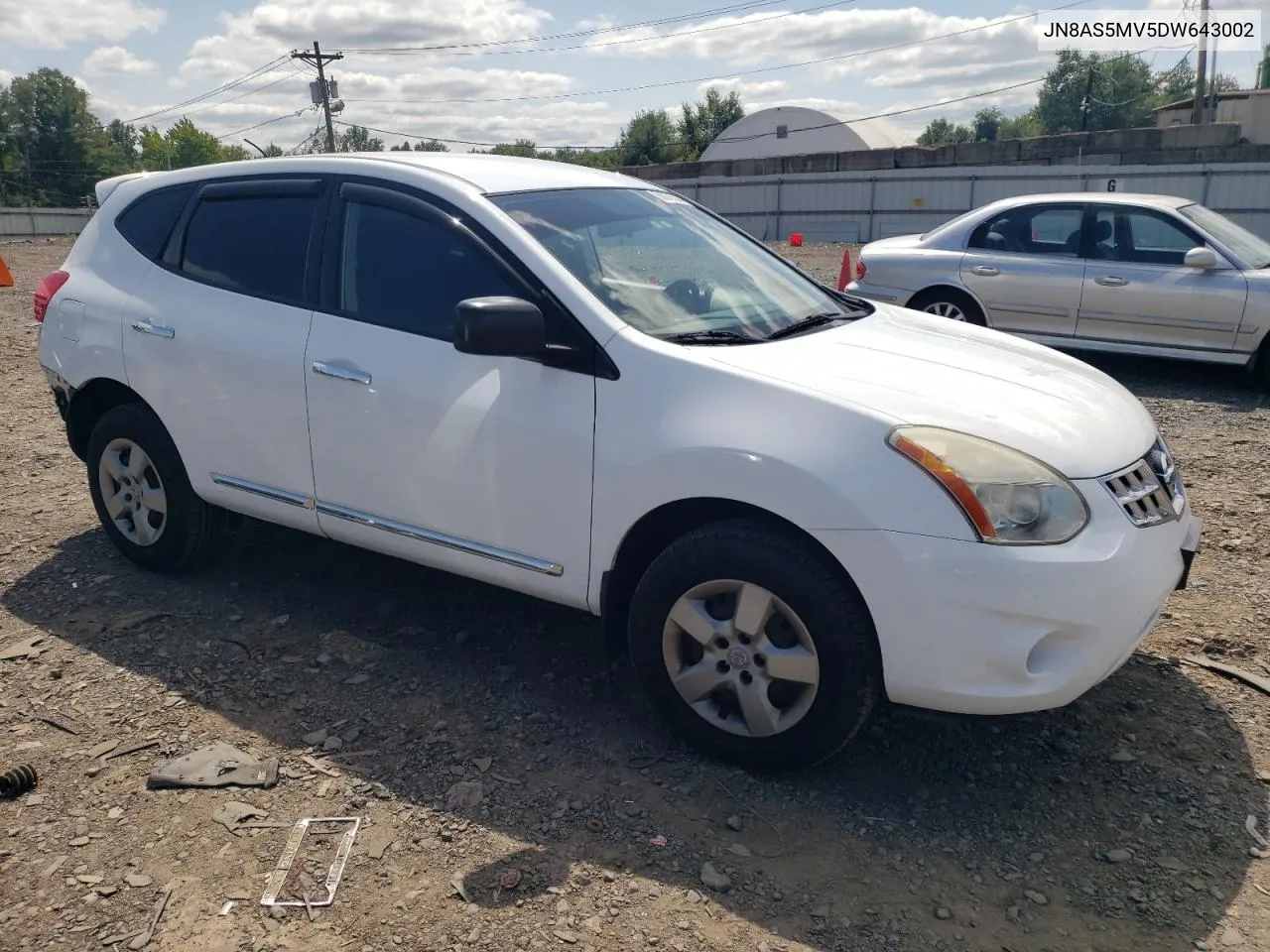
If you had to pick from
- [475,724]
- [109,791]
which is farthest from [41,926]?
[475,724]

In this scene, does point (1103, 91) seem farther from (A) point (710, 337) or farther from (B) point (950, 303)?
(A) point (710, 337)

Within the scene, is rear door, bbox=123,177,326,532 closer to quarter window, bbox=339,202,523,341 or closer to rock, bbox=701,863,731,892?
quarter window, bbox=339,202,523,341

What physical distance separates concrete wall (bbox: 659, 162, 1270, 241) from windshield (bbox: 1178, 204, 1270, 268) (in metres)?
13.5

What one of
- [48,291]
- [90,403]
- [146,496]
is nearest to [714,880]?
[146,496]

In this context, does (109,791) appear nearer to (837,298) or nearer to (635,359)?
(635,359)

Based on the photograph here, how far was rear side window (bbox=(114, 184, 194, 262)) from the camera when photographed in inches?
177

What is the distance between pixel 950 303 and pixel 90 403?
23.5 feet

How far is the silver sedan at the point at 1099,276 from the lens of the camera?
8258 millimetres

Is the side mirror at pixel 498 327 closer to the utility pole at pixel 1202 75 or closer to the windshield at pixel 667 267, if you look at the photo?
the windshield at pixel 667 267

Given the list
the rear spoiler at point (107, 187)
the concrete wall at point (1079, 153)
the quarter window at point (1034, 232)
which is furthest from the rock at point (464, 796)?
the concrete wall at point (1079, 153)

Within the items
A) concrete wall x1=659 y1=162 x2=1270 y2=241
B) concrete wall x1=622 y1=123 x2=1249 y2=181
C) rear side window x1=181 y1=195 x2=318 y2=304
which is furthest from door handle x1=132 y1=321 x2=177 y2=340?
concrete wall x1=622 y1=123 x2=1249 y2=181

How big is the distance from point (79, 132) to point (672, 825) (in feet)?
313

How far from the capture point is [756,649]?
3049mm

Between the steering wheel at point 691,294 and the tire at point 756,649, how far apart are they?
887 millimetres
